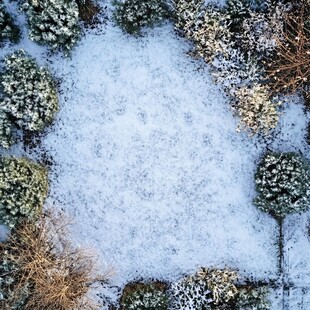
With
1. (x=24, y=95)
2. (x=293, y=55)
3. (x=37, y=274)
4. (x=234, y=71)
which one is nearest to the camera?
(x=37, y=274)

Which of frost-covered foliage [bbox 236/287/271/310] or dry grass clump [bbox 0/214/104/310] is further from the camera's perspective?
frost-covered foliage [bbox 236/287/271/310]

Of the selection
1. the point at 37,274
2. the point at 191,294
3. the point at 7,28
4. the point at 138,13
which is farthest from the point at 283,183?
the point at 7,28

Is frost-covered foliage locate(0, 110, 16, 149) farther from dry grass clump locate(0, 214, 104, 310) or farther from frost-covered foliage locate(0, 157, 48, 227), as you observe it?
dry grass clump locate(0, 214, 104, 310)

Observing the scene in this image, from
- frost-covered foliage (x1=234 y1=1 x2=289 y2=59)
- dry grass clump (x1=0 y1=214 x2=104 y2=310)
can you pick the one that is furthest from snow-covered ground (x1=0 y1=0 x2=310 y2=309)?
frost-covered foliage (x1=234 y1=1 x2=289 y2=59)

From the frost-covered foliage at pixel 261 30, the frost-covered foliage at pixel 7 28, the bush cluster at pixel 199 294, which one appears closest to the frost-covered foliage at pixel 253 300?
Answer: the bush cluster at pixel 199 294

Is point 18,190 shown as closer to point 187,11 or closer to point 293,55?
point 187,11

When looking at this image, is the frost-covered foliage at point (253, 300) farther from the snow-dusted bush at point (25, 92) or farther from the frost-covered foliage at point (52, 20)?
the frost-covered foliage at point (52, 20)
